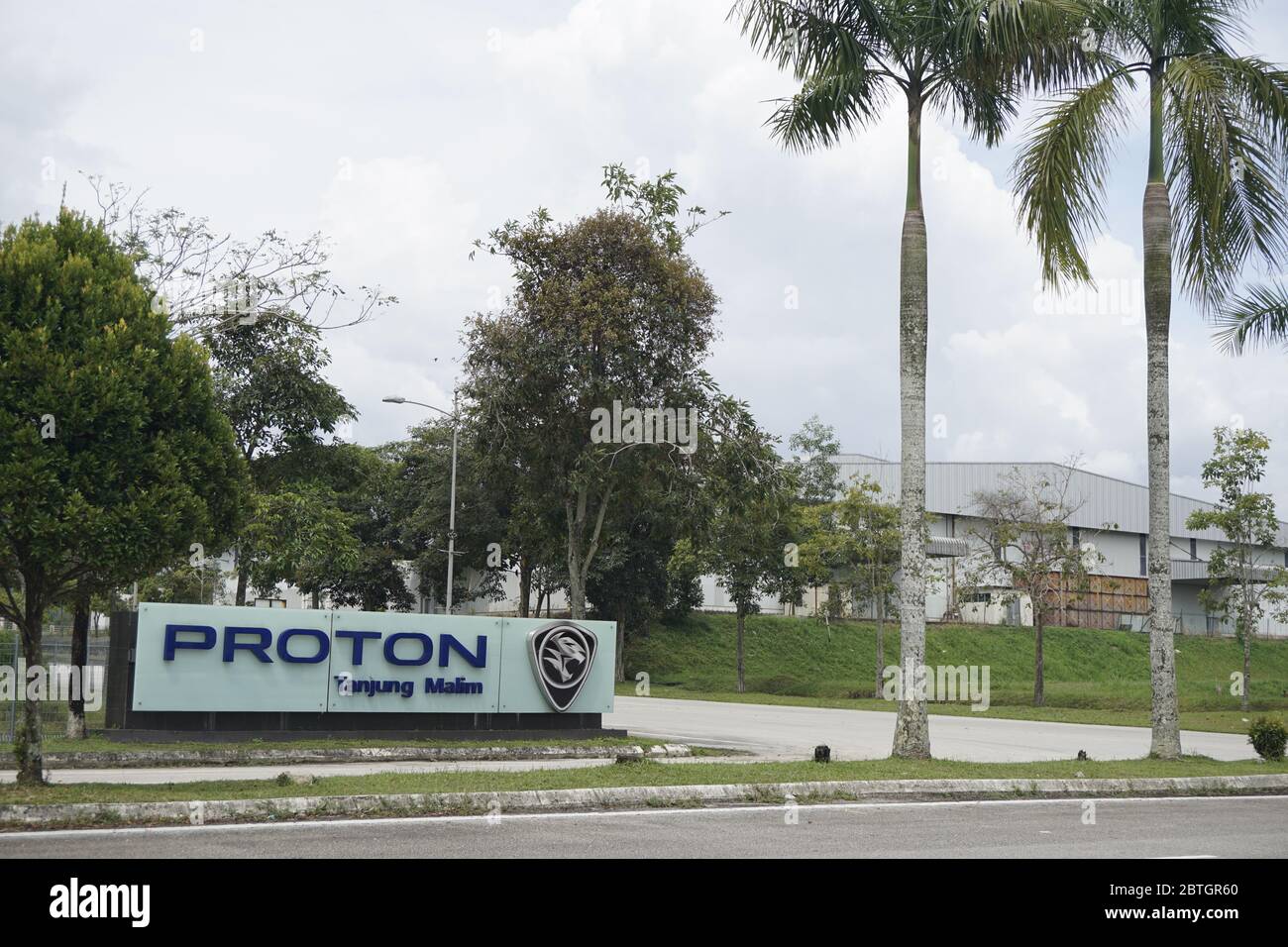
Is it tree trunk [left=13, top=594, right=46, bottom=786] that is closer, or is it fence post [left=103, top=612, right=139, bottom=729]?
tree trunk [left=13, top=594, right=46, bottom=786]

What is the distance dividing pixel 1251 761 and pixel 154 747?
1474 centimetres

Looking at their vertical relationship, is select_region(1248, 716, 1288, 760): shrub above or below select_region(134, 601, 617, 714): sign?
below

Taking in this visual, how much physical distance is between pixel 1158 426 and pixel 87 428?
14.1 metres

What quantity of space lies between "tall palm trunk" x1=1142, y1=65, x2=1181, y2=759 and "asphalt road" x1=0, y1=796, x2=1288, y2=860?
209 inches

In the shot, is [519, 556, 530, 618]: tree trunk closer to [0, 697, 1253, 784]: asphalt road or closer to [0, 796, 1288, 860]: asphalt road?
[0, 697, 1253, 784]: asphalt road

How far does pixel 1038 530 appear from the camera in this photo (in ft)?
126

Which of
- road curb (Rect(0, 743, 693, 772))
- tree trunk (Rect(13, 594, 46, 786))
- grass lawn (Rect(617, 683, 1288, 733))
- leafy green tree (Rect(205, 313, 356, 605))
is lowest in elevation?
grass lawn (Rect(617, 683, 1288, 733))

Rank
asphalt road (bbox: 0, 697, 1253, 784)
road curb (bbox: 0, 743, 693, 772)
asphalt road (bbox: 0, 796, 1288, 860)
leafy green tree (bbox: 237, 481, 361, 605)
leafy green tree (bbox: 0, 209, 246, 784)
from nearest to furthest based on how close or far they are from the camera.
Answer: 1. asphalt road (bbox: 0, 796, 1288, 860)
2. leafy green tree (bbox: 0, 209, 246, 784)
3. asphalt road (bbox: 0, 697, 1253, 784)
4. road curb (bbox: 0, 743, 693, 772)
5. leafy green tree (bbox: 237, 481, 361, 605)

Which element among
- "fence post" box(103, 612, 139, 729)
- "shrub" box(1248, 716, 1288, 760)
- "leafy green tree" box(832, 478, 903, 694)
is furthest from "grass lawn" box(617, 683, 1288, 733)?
"fence post" box(103, 612, 139, 729)

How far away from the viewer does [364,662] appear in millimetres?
18359

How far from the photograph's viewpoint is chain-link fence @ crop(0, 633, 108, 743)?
17.4 meters
